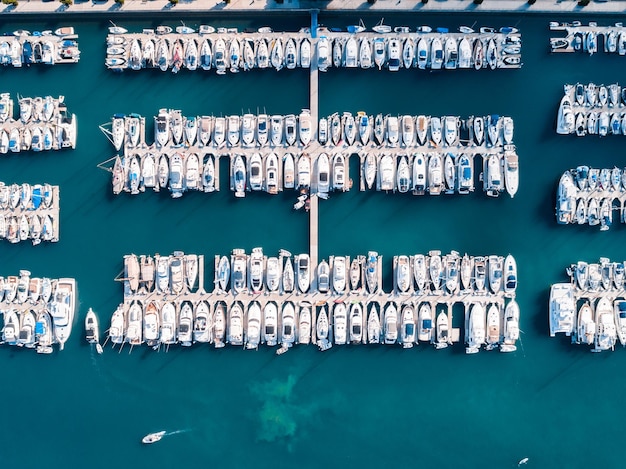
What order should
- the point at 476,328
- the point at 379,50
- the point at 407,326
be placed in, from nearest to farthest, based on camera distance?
the point at 476,328
the point at 407,326
the point at 379,50

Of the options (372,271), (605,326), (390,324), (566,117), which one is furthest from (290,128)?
(605,326)

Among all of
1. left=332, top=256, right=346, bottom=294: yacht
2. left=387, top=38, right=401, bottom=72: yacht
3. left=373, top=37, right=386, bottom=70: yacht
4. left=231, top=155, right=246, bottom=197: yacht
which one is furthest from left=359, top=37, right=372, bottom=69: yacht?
left=332, top=256, right=346, bottom=294: yacht

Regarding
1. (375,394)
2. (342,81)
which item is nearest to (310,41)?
(342,81)

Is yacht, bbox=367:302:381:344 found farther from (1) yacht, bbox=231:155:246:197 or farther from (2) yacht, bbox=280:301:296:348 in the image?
(1) yacht, bbox=231:155:246:197

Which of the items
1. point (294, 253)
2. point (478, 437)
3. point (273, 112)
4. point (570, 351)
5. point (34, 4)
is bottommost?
point (478, 437)

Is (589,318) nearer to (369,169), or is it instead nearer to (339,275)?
(339,275)

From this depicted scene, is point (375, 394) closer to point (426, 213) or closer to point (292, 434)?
point (292, 434)

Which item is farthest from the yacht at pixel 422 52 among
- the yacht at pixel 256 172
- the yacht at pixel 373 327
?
the yacht at pixel 373 327
